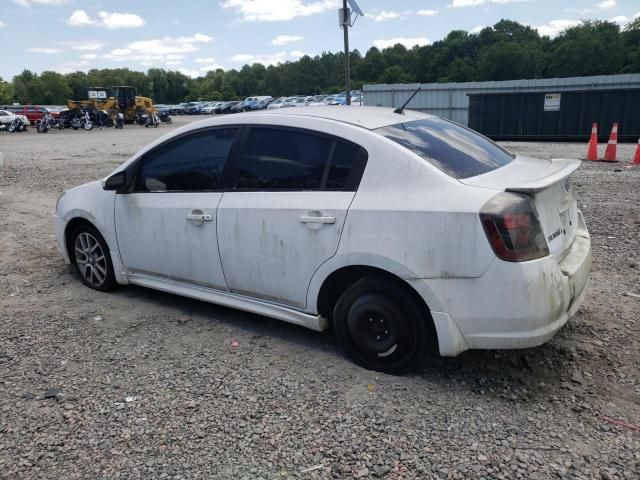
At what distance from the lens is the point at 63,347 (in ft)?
12.8

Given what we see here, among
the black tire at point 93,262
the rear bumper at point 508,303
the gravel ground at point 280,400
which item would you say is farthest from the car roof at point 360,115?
the black tire at point 93,262

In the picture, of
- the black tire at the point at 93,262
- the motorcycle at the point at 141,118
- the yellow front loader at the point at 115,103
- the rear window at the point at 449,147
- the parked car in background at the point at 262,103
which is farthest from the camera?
the parked car in background at the point at 262,103

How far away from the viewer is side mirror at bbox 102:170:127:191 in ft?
14.7

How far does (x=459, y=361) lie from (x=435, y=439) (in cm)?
85

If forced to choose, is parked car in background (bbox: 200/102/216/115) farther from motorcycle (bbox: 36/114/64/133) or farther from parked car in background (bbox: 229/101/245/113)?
motorcycle (bbox: 36/114/64/133)

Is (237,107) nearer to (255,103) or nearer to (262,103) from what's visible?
(255,103)

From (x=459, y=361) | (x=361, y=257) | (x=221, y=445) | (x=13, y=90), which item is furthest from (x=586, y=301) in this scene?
(x=13, y=90)

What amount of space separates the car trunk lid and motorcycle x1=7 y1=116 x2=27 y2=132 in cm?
3875

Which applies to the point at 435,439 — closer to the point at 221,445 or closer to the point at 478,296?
the point at 478,296

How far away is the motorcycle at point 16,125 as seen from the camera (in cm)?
3538

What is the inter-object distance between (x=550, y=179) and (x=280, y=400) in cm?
204

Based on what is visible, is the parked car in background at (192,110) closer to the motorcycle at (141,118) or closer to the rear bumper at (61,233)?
the motorcycle at (141,118)

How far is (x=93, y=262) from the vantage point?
16.2ft

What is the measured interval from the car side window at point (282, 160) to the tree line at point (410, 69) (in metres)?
80.3
